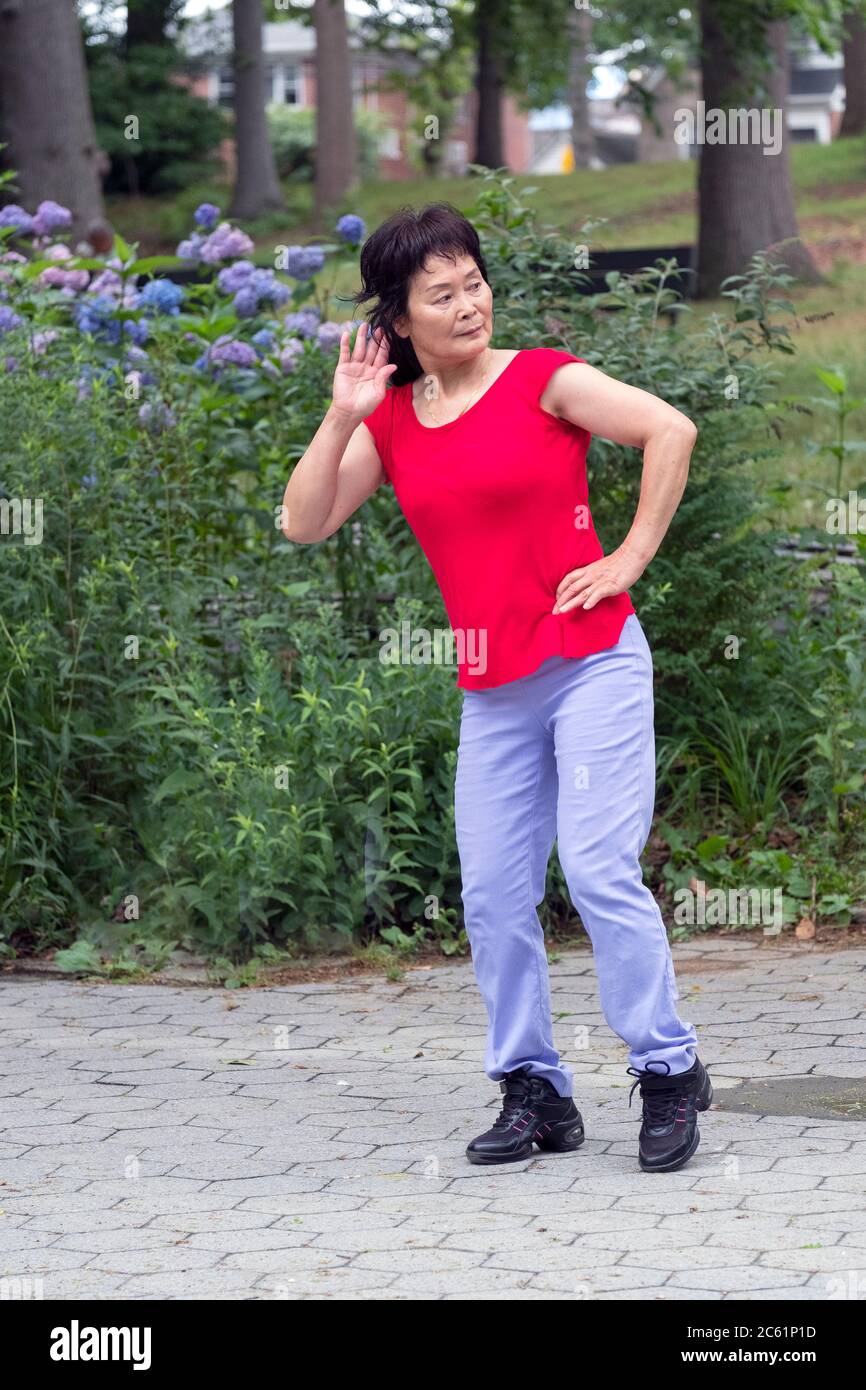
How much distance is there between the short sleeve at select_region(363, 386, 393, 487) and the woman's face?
0.61 ft

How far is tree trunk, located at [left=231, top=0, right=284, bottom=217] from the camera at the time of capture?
111ft

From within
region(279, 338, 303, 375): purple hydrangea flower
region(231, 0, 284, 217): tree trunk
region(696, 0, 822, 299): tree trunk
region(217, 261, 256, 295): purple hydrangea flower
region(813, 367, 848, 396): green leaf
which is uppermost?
region(231, 0, 284, 217): tree trunk

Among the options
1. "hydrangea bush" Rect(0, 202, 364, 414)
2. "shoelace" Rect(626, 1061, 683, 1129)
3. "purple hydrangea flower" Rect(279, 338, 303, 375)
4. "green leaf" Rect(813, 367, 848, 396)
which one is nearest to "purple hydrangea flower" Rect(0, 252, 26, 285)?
"hydrangea bush" Rect(0, 202, 364, 414)

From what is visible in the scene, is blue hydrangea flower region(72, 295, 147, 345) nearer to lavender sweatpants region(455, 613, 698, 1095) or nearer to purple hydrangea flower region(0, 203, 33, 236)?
purple hydrangea flower region(0, 203, 33, 236)

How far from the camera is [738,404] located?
23.0 feet

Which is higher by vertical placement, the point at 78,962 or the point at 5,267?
the point at 5,267

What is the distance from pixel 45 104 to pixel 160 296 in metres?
6.77

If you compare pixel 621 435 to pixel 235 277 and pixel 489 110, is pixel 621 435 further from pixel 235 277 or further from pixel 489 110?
pixel 489 110

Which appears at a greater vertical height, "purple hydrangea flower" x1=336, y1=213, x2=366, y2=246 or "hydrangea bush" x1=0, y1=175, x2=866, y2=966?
"purple hydrangea flower" x1=336, y1=213, x2=366, y2=246

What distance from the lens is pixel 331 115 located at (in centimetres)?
3562

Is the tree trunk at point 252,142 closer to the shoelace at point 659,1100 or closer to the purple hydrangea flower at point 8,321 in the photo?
the purple hydrangea flower at point 8,321

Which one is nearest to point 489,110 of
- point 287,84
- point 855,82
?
point 855,82
